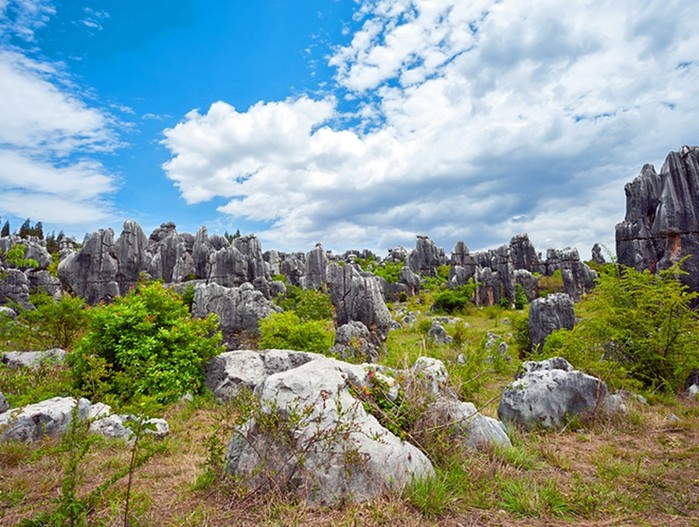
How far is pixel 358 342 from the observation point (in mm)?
11539

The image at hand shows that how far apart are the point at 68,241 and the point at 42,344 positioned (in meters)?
75.5

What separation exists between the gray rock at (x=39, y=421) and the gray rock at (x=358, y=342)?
6752 millimetres

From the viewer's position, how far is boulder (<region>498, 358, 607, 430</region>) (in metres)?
6.27

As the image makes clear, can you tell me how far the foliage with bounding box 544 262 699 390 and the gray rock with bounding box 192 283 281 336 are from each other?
965 centimetres

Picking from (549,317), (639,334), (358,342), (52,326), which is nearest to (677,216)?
(549,317)

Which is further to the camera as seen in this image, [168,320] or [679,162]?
[679,162]

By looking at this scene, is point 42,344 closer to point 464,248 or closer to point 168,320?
point 168,320

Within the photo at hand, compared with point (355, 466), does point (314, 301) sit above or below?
above

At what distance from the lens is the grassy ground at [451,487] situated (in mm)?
3461


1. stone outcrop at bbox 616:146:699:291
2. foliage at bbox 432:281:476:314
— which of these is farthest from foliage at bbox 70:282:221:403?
foliage at bbox 432:281:476:314

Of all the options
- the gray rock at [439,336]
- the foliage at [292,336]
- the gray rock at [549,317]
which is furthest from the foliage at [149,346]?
the gray rock at [549,317]

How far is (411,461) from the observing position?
4074 mm

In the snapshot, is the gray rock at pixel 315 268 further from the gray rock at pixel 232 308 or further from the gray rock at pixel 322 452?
the gray rock at pixel 322 452

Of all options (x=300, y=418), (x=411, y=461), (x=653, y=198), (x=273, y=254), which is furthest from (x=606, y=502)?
(x=273, y=254)
